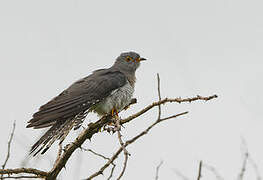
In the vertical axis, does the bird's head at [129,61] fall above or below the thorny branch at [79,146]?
above

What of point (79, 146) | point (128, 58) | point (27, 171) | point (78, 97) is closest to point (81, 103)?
point (78, 97)

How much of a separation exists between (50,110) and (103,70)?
1.96 metres

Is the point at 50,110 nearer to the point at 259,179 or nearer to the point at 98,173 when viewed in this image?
the point at 98,173

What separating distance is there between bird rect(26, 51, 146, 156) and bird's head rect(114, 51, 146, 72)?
0.39m

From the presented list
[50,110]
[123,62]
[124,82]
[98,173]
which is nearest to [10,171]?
[98,173]

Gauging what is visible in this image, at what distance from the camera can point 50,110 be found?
4.62m

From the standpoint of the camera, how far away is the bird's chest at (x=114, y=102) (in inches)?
213

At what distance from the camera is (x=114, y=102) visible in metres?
5.44

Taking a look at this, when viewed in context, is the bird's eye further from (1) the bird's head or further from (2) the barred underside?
(2) the barred underside

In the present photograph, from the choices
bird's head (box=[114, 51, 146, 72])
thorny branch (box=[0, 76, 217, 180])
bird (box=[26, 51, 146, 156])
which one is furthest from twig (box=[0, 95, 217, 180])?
bird's head (box=[114, 51, 146, 72])

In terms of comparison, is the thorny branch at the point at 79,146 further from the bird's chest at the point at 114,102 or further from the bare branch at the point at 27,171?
Result: the bird's chest at the point at 114,102

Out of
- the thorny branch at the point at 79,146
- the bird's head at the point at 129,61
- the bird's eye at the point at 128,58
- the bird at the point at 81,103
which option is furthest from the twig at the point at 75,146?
the bird's eye at the point at 128,58

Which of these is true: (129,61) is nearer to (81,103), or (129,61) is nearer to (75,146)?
(81,103)

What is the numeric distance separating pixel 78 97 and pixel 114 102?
0.54 m
